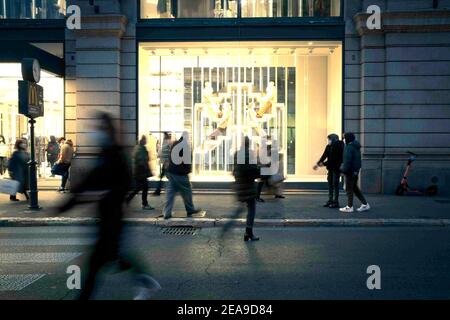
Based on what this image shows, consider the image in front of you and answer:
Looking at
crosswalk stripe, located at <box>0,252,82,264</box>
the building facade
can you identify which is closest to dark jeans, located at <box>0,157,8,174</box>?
the building facade

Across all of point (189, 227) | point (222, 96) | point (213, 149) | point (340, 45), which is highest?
point (340, 45)

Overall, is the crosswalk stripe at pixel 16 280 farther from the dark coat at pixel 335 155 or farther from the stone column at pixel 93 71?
the stone column at pixel 93 71

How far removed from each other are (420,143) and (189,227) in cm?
840

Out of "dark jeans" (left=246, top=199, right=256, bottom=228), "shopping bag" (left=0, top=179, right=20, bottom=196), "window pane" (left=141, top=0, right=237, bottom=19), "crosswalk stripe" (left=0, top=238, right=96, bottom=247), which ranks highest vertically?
"window pane" (left=141, top=0, right=237, bottom=19)

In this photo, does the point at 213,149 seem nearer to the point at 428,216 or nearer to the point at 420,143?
the point at 420,143

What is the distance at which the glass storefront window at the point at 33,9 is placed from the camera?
16266 mm

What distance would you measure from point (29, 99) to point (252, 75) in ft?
26.8

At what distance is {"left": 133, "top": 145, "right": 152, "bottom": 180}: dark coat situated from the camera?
11672 millimetres

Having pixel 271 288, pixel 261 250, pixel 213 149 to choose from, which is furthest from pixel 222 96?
pixel 271 288

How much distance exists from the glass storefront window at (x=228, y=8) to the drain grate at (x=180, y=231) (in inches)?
329

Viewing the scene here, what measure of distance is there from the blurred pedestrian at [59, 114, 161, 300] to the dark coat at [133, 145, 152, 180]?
22.1 feet

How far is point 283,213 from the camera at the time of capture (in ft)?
38.4

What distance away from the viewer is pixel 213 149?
17.2m

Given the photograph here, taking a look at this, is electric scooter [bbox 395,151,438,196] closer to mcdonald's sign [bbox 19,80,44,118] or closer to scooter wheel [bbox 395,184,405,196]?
scooter wheel [bbox 395,184,405,196]
